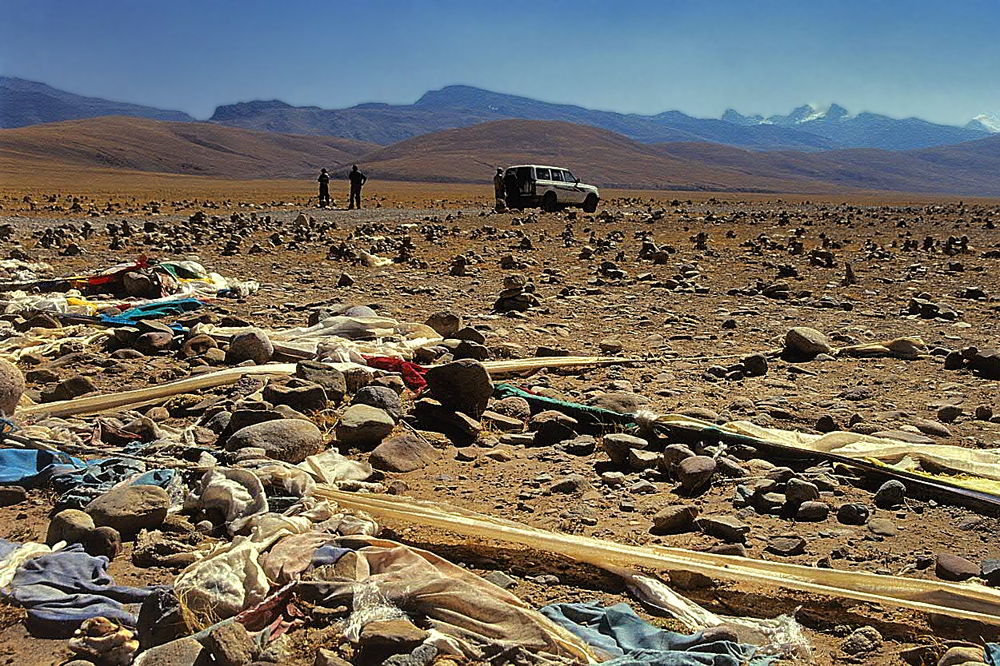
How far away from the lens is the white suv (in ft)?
79.8

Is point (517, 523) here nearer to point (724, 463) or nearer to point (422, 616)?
point (422, 616)

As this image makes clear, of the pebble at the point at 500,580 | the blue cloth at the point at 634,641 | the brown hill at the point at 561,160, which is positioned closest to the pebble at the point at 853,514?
the blue cloth at the point at 634,641

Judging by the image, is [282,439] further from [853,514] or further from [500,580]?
[853,514]

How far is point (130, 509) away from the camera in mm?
3131

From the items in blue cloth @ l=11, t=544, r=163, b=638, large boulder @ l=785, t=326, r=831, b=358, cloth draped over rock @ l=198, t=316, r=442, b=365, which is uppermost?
large boulder @ l=785, t=326, r=831, b=358

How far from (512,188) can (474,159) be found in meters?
91.2

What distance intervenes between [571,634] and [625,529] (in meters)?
0.90

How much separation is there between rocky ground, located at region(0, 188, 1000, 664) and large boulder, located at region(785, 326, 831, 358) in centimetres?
1

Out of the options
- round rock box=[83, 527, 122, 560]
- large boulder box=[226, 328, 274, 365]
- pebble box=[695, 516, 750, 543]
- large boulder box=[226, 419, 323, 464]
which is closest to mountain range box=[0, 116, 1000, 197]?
large boulder box=[226, 328, 274, 365]

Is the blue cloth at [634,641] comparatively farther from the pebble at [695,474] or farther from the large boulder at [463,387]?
the large boulder at [463,387]

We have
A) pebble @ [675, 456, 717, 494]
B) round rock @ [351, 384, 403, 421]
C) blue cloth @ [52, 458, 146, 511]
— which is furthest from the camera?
round rock @ [351, 384, 403, 421]

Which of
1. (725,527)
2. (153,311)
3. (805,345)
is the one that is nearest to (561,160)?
(153,311)

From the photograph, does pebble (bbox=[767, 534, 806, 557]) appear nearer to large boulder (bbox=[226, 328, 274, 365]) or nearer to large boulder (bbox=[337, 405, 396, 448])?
large boulder (bbox=[337, 405, 396, 448])

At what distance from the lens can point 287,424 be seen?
13.0 feet
